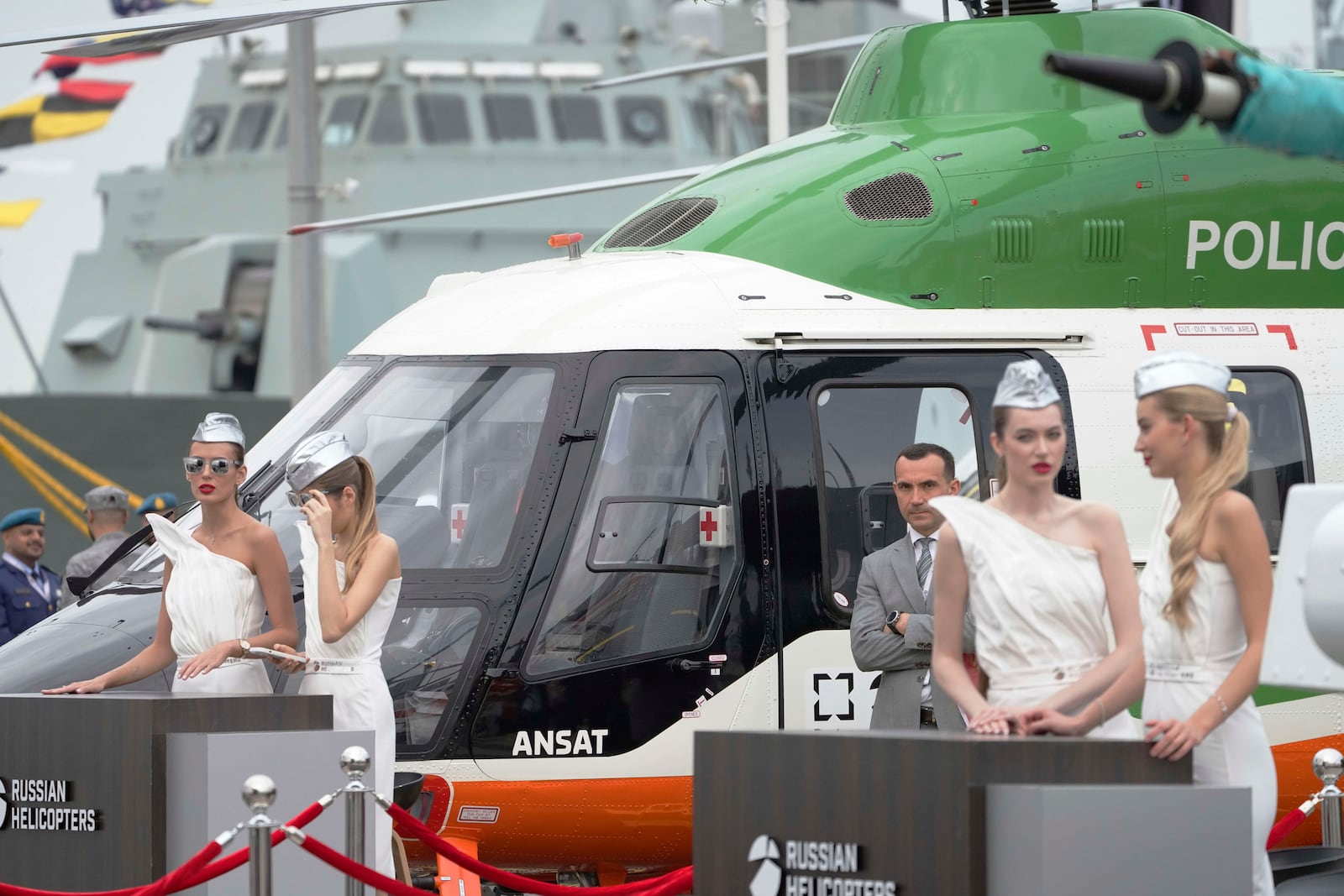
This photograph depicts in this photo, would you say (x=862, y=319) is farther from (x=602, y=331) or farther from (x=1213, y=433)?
(x=1213, y=433)

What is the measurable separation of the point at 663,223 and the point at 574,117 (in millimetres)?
18018

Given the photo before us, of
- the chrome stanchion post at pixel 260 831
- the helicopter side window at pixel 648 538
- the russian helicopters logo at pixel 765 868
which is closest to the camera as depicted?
the russian helicopters logo at pixel 765 868

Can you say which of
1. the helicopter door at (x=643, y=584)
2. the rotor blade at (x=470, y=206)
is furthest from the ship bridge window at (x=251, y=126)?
the helicopter door at (x=643, y=584)

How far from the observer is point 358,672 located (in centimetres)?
571

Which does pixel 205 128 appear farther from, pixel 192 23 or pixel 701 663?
pixel 701 663

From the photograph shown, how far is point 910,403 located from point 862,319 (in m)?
0.38

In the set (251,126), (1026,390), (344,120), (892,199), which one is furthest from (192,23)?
(251,126)

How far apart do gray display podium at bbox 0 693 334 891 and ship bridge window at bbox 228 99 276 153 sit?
21093 mm

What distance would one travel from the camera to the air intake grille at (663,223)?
24.3 feet

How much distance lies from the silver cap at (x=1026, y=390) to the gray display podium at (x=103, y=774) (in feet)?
7.43

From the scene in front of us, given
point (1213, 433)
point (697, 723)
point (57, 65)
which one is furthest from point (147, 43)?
point (57, 65)

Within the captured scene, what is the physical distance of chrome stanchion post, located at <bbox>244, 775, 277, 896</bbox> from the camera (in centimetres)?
469

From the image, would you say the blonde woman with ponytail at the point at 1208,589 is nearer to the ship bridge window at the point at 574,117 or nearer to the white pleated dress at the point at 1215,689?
the white pleated dress at the point at 1215,689

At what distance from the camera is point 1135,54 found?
7.68 meters
